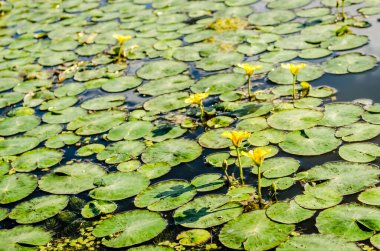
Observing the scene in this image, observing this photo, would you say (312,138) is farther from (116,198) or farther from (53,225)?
(53,225)

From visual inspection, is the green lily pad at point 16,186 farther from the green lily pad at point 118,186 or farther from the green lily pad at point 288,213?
the green lily pad at point 288,213

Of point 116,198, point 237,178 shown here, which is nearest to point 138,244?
point 116,198

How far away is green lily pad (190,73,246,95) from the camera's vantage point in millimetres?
5062

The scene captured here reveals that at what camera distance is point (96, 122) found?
15.8ft

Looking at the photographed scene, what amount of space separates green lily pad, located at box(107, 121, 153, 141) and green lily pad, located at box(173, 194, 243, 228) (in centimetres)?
120

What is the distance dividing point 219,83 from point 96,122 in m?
1.32

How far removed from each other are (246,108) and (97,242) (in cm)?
197

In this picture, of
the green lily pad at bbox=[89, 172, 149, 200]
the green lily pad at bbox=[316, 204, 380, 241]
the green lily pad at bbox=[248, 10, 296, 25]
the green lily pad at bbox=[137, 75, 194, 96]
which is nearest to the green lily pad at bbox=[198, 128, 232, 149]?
the green lily pad at bbox=[89, 172, 149, 200]

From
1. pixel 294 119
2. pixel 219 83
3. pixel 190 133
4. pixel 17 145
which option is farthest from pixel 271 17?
pixel 17 145

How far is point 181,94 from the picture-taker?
16.6ft

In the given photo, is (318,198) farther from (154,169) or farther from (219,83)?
(219,83)

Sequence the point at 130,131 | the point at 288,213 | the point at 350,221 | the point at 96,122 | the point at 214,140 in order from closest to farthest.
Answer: the point at 350,221 < the point at 288,213 < the point at 214,140 < the point at 130,131 < the point at 96,122

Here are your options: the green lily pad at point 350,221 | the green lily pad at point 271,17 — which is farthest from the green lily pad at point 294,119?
the green lily pad at point 271,17

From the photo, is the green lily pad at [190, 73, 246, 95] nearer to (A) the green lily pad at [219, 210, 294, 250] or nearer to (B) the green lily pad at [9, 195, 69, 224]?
(B) the green lily pad at [9, 195, 69, 224]
